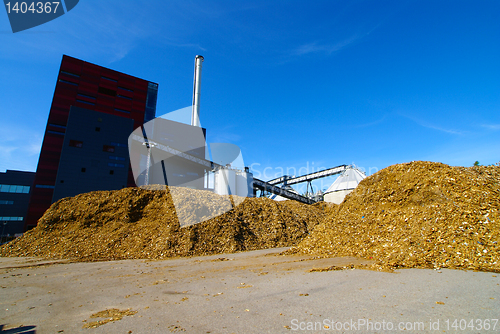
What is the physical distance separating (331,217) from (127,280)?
838 centimetres

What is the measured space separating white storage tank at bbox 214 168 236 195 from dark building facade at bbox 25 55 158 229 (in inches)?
676

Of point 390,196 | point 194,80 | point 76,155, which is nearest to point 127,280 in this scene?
point 390,196

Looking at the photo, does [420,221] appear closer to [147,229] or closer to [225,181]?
[147,229]

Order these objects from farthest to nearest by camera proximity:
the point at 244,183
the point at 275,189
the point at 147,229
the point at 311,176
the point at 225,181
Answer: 1. the point at 311,176
2. the point at 275,189
3. the point at 244,183
4. the point at 225,181
5. the point at 147,229

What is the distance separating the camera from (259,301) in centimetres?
392

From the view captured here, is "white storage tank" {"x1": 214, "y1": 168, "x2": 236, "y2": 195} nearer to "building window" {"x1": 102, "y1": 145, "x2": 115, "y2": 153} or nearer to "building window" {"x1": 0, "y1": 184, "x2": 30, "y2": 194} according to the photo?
"building window" {"x1": 102, "y1": 145, "x2": 115, "y2": 153}

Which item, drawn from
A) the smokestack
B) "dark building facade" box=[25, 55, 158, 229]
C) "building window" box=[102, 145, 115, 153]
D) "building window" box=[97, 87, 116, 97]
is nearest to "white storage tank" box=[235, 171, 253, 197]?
the smokestack

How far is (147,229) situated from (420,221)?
11766mm

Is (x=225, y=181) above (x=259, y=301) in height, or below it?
above

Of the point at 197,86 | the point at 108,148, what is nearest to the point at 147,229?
the point at 108,148

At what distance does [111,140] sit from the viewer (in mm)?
40969

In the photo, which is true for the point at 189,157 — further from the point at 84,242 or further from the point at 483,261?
the point at 483,261

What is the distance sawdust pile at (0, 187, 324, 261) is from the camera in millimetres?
10625

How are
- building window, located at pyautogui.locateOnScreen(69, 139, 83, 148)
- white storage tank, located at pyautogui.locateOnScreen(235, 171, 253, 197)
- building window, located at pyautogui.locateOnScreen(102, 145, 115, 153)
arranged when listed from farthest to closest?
building window, located at pyautogui.locateOnScreen(102, 145, 115, 153) → building window, located at pyautogui.locateOnScreen(69, 139, 83, 148) → white storage tank, located at pyautogui.locateOnScreen(235, 171, 253, 197)
